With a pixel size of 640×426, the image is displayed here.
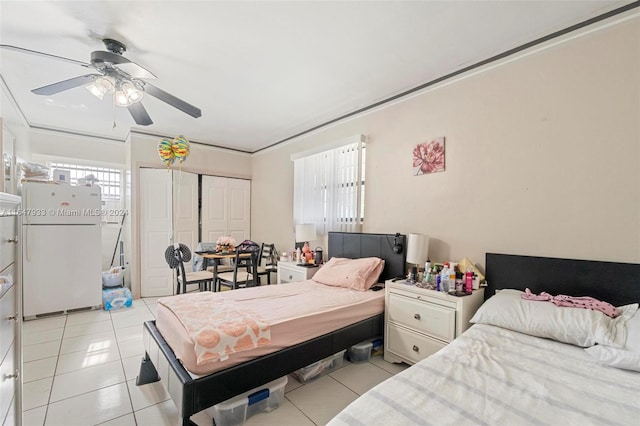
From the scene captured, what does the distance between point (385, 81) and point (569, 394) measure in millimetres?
2678

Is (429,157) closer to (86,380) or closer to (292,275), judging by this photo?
(292,275)

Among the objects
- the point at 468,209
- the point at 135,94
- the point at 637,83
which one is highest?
the point at 135,94

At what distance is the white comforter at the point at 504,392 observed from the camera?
3.29 feet

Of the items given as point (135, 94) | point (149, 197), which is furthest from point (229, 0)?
point (149, 197)

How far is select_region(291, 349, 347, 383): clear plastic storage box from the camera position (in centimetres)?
226

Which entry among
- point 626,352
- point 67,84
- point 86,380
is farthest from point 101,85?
point 626,352

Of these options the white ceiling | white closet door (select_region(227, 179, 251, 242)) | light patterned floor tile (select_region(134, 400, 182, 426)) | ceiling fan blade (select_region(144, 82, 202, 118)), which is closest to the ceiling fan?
ceiling fan blade (select_region(144, 82, 202, 118))

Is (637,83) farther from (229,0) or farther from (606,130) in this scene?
(229,0)

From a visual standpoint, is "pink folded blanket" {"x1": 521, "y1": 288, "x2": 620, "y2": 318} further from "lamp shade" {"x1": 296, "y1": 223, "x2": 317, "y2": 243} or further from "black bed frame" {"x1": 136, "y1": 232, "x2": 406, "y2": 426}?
"lamp shade" {"x1": 296, "y1": 223, "x2": 317, "y2": 243}

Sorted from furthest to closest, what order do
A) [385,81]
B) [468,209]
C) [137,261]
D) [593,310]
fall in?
[137,261] < [385,81] < [468,209] < [593,310]

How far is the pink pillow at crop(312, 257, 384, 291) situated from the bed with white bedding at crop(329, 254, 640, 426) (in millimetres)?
1129

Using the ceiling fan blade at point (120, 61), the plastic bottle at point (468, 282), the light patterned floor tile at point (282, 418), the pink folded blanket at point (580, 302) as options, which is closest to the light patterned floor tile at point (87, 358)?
the light patterned floor tile at point (282, 418)

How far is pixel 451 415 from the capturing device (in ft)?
3.34

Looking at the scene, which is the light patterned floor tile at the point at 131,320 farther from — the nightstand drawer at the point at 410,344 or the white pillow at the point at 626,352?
the white pillow at the point at 626,352
